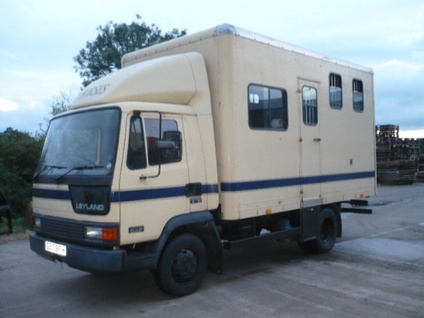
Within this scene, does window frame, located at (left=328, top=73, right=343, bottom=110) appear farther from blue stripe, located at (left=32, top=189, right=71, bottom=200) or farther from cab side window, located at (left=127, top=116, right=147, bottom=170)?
A: blue stripe, located at (left=32, top=189, right=71, bottom=200)

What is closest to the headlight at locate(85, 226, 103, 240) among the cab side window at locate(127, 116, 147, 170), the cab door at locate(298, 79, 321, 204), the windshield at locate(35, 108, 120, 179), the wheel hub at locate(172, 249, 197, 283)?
the windshield at locate(35, 108, 120, 179)

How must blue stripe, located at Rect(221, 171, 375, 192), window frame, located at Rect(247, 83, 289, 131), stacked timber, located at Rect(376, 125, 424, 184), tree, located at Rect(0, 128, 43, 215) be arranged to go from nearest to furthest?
blue stripe, located at Rect(221, 171, 375, 192)
window frame, located at Rect(247, 83, 289, 131)
tree, located at Rect(0, 128, 43, 215)
stacked timber, located at Rect(376, 125, 424, 184)

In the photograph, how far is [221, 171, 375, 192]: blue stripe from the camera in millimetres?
6246

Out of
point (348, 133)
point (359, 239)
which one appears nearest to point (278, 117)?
point (348, 133)

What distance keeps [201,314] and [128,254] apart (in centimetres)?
112

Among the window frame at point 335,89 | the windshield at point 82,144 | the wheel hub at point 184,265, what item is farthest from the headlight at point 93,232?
the window frame at point 335,89

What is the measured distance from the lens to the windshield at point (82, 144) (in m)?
5.29

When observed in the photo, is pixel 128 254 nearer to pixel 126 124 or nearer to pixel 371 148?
pixel 126 124

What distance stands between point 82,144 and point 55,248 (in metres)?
1.36

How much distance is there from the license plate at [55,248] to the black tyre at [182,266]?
1.16 m

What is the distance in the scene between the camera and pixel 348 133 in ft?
28.3

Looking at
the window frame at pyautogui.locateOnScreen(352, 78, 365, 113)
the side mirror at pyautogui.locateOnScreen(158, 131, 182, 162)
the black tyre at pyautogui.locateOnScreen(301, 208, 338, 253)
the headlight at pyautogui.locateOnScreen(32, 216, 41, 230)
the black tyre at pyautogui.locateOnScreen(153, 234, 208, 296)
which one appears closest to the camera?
the side mirror at pyautogui.locateOnScreen(158, 131, 182, 162)

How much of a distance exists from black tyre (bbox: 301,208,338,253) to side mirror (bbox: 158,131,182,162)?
3.47 metres

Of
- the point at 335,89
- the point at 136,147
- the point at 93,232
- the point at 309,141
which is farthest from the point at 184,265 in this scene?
the point at 335,89
